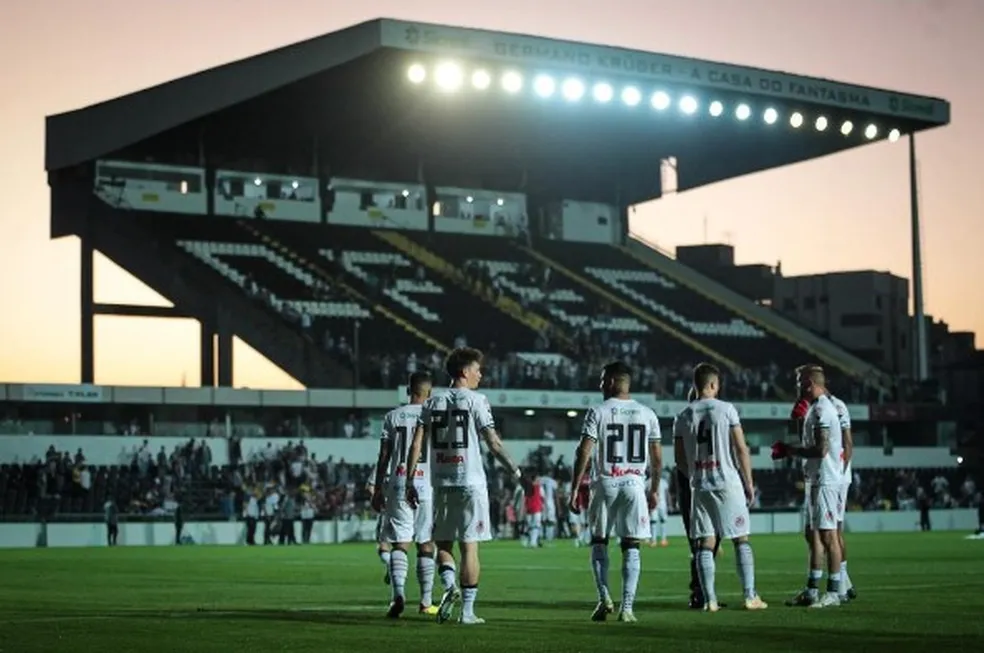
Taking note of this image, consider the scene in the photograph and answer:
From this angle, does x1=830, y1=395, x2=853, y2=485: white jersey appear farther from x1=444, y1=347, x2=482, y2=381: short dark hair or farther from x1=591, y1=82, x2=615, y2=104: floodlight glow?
x1=591, y1=82, x2=615, y2=104: floodlight glow

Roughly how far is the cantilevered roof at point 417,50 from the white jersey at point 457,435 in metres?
37.8

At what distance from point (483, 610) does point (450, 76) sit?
3704cm

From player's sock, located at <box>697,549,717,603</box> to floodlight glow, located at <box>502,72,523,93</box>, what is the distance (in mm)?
37754

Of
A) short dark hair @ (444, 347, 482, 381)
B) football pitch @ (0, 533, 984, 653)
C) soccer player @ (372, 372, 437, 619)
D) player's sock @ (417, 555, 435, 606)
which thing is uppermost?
short dark hair @ (444, 347, 482, 381)

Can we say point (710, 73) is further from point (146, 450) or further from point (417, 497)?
point (417, 497)

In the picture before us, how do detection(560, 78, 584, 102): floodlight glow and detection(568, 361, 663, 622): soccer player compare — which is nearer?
detection(568, 361, 663, 622): soccer player

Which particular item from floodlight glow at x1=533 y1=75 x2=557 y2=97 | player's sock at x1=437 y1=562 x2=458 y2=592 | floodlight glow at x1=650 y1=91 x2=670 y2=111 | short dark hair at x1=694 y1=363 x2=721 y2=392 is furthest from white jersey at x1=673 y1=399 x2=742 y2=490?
floodlight glow at x1=650 y1=91 x2=670 y2=111

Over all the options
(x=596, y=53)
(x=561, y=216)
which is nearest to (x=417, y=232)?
(x=561, y=216)

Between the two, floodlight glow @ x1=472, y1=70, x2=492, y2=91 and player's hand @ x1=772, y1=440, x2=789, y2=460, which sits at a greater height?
floodlight glow @ x1=472, y1=70, x2=492, y2=91

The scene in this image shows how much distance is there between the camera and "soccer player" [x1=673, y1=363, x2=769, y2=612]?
57.4 feet

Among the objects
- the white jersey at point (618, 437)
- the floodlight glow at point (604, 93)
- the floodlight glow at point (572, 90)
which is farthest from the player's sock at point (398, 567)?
the floodlight glow at point (604, 93)

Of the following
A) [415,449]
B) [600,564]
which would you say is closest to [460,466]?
[415,449]

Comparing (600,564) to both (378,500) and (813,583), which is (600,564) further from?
(813,583)

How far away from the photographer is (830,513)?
18.3 metres
